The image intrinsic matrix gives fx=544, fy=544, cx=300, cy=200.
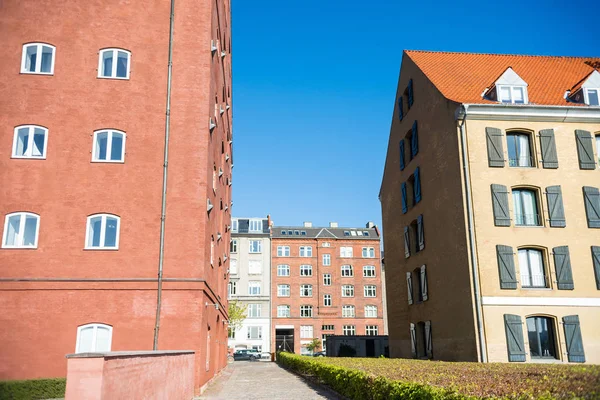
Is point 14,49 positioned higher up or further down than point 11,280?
higher up

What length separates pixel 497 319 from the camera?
22.4m

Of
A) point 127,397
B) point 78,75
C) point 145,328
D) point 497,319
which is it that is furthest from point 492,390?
point 78,75

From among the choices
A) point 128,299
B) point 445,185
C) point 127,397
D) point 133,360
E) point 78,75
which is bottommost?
point 127,397

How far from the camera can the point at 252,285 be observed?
215 feet

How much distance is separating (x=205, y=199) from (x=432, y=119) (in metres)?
13.3

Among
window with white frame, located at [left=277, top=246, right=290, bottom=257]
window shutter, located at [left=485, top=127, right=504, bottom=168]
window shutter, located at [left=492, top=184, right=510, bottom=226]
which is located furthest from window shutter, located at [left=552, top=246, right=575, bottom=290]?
window with white frame, located at [left=277, top=246, right=290, bottom=257]

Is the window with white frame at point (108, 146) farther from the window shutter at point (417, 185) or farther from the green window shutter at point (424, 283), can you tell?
the green window shutter at point (424, 283)

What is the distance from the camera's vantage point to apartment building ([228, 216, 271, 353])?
64312 mm

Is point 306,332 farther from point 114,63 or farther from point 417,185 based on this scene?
point 114,63

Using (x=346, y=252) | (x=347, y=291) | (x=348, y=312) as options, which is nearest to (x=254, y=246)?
(x=346, y=252)

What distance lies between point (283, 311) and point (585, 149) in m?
45.9

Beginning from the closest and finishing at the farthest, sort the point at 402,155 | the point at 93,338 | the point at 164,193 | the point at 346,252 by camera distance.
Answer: the point at 93,338
the point at 164,193
the point at 402,155
the point at 346,252

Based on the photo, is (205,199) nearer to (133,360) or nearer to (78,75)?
(78,75)

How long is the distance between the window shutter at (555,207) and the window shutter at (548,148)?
1.12 meters
